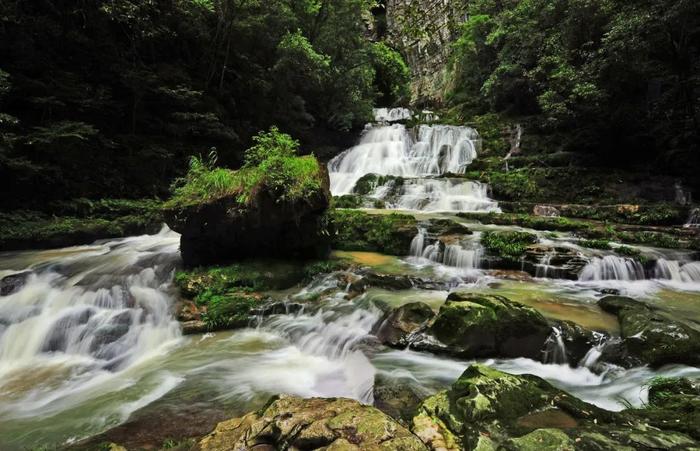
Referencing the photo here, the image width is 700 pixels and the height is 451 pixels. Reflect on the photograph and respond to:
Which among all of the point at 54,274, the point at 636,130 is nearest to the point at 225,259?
the point at 54,274

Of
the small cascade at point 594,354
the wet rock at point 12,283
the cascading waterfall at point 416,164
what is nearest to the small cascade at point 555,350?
the small cascade at point 594,354

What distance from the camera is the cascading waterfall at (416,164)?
15.4 meters

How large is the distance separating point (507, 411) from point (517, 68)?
21.6 meters

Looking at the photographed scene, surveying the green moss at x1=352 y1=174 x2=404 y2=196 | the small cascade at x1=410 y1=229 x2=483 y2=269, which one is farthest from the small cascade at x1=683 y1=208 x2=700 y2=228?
the green moss at x1=352 y1=174 x2=404 y2=196

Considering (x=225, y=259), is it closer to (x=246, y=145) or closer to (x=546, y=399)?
(x=546, y=399)

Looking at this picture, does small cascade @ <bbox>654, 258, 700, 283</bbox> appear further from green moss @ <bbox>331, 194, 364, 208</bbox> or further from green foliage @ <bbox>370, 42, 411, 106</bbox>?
green foliage @ <bbox>370, 42, 411, 106</bbox>

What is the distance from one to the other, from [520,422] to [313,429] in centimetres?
149

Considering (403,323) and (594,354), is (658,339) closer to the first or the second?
(594,354)

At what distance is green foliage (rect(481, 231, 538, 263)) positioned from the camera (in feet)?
27.9

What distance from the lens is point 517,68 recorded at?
20344mm

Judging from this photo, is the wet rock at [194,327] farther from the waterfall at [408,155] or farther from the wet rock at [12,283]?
the waterfall at [408,155]

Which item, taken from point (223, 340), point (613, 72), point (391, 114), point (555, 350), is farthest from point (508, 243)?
point (391, 114)

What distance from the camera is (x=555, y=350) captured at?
4891 millimetres

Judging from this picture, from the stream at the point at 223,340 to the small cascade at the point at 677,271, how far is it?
0.07 ft
